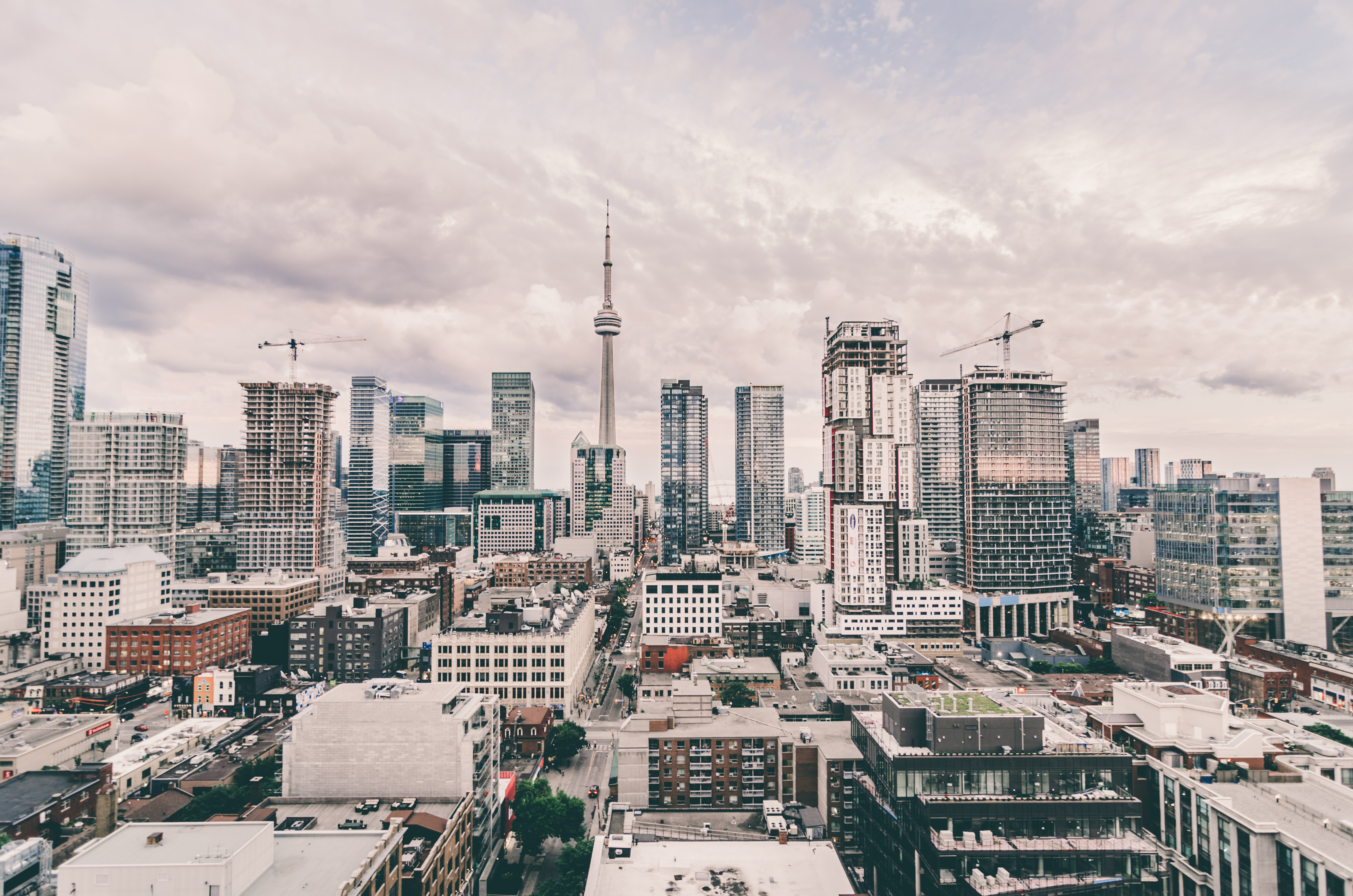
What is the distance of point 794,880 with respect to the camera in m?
43.7

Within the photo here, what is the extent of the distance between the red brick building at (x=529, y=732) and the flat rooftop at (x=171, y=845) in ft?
158

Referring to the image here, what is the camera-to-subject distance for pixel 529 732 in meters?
89.4

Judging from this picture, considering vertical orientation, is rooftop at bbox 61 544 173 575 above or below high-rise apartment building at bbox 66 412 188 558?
below

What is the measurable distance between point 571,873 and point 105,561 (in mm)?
122370

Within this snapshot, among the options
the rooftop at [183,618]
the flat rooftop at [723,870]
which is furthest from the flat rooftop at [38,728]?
the flat rooftop at [723,870]

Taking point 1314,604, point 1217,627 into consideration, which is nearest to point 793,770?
point 1217,627

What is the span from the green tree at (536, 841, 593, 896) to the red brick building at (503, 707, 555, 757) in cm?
2646

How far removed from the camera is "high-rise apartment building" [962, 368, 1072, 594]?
547ft

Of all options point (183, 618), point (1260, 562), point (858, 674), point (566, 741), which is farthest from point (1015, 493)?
A: point (183, 618)

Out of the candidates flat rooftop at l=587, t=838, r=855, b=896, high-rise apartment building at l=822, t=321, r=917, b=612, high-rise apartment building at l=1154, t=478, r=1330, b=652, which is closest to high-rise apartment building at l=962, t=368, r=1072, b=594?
high-rise apartment building at l=822, t=321, r=917, b=612

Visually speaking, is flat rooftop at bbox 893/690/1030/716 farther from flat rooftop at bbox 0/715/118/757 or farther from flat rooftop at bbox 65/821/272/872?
flat rooftop at bbox 0/715/118/757

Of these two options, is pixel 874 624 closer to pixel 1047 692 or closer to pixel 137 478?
pixel 1047 692

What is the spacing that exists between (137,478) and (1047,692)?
22413cm

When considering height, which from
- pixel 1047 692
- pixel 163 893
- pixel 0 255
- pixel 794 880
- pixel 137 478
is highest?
pixel 0 255
